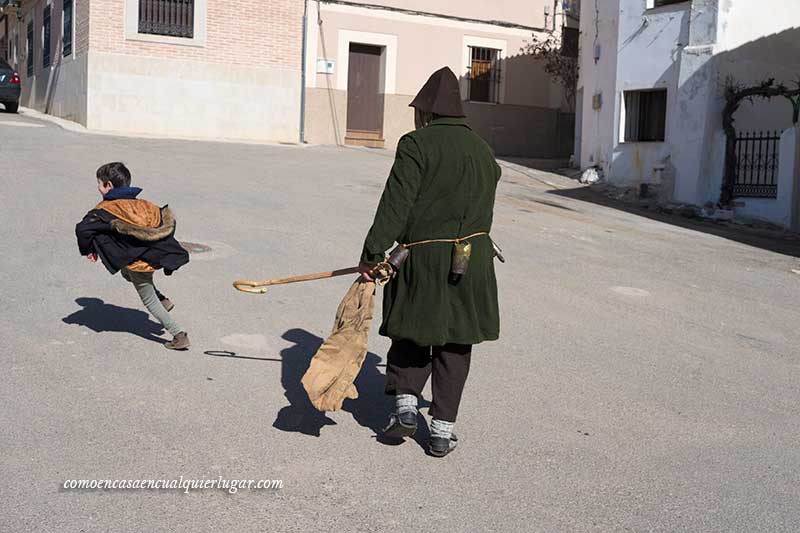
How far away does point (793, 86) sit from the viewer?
1859 cm

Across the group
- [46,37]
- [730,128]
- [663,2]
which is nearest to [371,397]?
[730,128]

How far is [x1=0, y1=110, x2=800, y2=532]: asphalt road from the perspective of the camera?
4121 millimetres

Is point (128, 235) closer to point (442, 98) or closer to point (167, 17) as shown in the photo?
point (442, 98)

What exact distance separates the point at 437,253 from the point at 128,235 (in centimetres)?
236

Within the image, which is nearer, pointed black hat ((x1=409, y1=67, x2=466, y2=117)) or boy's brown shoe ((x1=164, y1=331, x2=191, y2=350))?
pointed black hat ((x1=409, y1=67, x2=466, y2=117))

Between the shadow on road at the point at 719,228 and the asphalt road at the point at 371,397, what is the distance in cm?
304

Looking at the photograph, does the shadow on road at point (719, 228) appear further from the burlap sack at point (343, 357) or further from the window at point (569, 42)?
the burlap sack at point (343, 357)

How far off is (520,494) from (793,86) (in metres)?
16.6

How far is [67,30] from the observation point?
2306 cm

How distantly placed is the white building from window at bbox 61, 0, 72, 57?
40.6ft

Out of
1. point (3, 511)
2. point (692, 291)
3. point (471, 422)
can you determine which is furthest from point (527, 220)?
point (3, 511)

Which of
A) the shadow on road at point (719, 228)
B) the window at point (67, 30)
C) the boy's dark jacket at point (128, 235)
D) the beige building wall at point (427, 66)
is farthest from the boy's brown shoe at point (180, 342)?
the window at point (67, 30)

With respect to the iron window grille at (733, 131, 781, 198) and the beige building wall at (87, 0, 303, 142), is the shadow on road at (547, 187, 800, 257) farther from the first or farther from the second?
the beige building wall at (87, 0, 303, 142)

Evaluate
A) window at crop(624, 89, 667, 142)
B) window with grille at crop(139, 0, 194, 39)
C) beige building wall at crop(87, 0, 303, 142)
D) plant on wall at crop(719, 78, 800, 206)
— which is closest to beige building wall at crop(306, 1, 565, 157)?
beige building wall at crop(87, 0, 303, 142)
